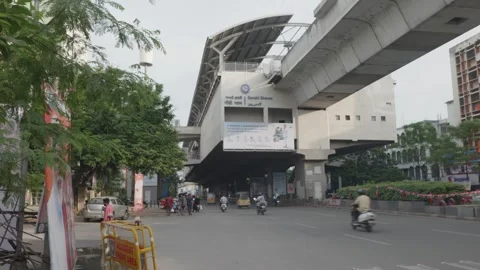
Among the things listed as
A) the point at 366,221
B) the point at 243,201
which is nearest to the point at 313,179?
the point at 243,201

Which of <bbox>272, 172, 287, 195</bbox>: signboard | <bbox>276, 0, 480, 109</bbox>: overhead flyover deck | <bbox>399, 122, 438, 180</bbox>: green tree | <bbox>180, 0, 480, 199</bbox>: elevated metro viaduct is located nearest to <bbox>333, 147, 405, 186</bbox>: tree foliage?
<bbox>399, 122, 438, 180</bbox>: green tree

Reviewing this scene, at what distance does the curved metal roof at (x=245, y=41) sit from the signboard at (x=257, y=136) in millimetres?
9314

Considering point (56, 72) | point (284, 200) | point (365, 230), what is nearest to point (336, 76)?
point (365, 230)

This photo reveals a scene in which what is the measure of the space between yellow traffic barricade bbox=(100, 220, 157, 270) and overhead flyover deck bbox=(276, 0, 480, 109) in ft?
51.0

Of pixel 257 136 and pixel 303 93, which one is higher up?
pixel 303 93

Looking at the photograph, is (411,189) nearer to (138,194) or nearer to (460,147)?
(138,194)

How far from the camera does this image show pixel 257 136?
42.4 meters

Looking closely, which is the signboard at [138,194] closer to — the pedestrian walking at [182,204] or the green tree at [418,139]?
the pedestrian walking at [182,204]

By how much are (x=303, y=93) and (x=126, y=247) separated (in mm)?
34853

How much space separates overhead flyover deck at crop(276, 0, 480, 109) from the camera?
63.6 ft

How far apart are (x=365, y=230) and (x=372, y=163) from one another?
54435mm

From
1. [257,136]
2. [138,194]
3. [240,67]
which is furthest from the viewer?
[240,67]

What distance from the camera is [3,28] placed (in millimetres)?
3043

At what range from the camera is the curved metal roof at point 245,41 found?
44438mm
